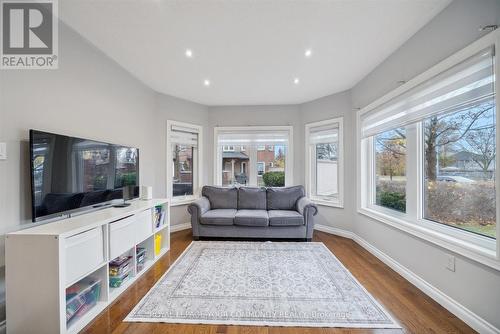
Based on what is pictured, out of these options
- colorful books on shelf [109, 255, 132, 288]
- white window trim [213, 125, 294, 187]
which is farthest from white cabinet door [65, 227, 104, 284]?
white window trim [213, 125, 294, 187]

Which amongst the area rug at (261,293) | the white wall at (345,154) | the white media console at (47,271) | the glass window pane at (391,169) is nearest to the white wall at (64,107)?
the white media console at (47,271)

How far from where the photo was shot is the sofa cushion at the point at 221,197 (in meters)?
4.01

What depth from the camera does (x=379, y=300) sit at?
→ 1910mm

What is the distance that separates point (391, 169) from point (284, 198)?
1842 mm

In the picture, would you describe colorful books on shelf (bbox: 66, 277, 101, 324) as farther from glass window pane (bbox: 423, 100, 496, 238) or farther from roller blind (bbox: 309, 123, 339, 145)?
roller blind (bbox: 309, 123, 339, 145)

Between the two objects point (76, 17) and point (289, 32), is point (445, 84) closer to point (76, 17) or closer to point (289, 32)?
point (289, 32)

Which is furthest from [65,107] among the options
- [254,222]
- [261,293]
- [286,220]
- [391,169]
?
[391,169]

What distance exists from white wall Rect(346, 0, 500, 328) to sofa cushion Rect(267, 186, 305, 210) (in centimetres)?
146

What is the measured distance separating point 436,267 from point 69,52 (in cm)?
415

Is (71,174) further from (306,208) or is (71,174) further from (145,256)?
(306,208)

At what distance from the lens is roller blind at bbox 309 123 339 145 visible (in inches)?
153

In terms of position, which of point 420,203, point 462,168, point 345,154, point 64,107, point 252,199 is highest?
point 64,107

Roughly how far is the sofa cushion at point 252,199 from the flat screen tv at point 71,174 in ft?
6.67

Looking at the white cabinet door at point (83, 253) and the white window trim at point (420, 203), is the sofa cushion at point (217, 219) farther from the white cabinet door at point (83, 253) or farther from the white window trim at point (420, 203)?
the white window trim at point (420, 203)
